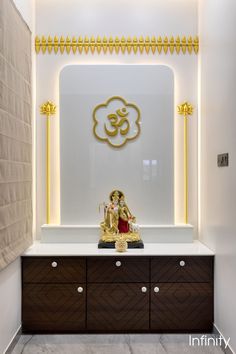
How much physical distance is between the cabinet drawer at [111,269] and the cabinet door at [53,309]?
0.49 ft

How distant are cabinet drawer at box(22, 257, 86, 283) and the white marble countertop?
5 cm

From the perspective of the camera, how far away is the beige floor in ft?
9.27

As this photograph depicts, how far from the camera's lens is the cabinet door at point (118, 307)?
307 cm

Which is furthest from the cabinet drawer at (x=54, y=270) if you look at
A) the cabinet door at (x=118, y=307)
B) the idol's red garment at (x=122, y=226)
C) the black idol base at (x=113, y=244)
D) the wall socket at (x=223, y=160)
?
the wall socket at (x=223, y=160)

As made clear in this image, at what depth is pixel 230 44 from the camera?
2.71 meters

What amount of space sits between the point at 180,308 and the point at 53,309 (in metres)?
1.03

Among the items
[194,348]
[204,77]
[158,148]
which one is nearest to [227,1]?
[204,77]

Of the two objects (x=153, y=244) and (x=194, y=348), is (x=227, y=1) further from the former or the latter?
(x=194, y=348)

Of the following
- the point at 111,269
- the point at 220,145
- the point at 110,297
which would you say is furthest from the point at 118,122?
→ the point at 110,297

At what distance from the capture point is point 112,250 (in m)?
3.23

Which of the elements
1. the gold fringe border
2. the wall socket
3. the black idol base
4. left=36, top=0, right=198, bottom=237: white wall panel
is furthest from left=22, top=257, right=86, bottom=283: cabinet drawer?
the gold fringe border

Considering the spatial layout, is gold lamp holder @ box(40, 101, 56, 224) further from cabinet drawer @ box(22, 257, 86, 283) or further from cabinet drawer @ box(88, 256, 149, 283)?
cabinet drawer @ box(88, 256, 149, 283)

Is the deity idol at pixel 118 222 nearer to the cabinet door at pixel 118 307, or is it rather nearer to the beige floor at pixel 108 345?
the cabinet door at pixel 118 307

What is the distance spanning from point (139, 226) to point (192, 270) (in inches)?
27.5
